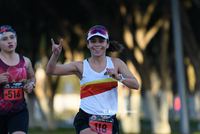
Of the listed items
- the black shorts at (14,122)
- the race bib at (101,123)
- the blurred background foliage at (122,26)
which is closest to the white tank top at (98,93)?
the race bib at (101,123)

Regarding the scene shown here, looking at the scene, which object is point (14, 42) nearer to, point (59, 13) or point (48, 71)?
point (48, 71)

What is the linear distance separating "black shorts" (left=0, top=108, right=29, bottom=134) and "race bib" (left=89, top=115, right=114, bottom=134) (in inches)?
39.2

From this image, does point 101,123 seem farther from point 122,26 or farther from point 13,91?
point 122,26

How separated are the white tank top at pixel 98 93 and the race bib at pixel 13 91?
96 cm

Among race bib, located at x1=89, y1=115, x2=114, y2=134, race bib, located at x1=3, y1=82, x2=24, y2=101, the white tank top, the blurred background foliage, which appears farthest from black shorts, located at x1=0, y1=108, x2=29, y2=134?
the blurred background foliage

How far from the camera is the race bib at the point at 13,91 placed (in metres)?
5.35

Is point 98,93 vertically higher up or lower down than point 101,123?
higher up

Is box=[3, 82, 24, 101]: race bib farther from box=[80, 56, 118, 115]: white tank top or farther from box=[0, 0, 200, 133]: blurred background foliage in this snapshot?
box=[0, 0, 200, 133]: blurred background foliage

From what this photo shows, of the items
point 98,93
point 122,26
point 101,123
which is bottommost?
Result: point 101,123

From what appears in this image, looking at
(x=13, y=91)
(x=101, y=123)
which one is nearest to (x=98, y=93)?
(x=101, y=123)

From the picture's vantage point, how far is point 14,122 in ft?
17.4

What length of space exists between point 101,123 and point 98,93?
368mm

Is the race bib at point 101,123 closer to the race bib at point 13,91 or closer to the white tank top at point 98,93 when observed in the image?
the white tank top at point 98,93

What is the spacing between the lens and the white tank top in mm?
4902
